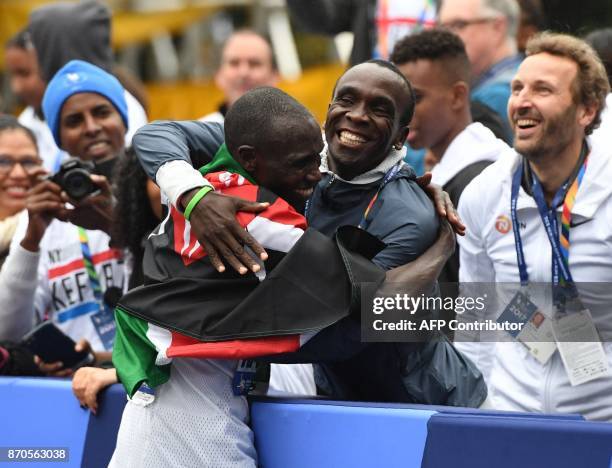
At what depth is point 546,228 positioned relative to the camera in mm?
4594

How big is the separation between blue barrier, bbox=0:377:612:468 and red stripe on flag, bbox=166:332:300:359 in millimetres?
266

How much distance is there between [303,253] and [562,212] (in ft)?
4.52

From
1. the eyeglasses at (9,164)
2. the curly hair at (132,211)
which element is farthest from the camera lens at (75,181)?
the eyeglasses at (9,164)

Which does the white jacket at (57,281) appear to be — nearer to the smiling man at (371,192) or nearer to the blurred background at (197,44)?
the smiling man at (371,192)

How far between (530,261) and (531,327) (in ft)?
0.86

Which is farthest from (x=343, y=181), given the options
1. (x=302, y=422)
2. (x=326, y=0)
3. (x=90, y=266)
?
(x=326, y=0)

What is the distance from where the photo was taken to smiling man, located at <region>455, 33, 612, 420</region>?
14.8 feet

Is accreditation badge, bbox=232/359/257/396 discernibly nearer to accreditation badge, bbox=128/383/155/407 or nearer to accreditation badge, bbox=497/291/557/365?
accreditation badge, bbox=128/383/155/407

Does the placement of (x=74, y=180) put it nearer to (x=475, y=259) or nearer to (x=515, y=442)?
(x=475, y=259)

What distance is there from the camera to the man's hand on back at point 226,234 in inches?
140

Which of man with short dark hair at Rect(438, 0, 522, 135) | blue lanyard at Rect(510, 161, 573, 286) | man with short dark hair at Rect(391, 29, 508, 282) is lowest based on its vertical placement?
blue lanyard at Rect(510, 161, 573, 286)

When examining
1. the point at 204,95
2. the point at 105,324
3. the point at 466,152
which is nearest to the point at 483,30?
the point at 466,152

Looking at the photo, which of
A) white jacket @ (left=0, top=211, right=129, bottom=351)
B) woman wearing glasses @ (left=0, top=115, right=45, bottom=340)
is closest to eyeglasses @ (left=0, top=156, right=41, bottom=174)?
woman wearing glasses @ (left=0, top=115, right=45, bottom=340)

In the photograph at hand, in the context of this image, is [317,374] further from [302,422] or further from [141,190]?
[141,190]
